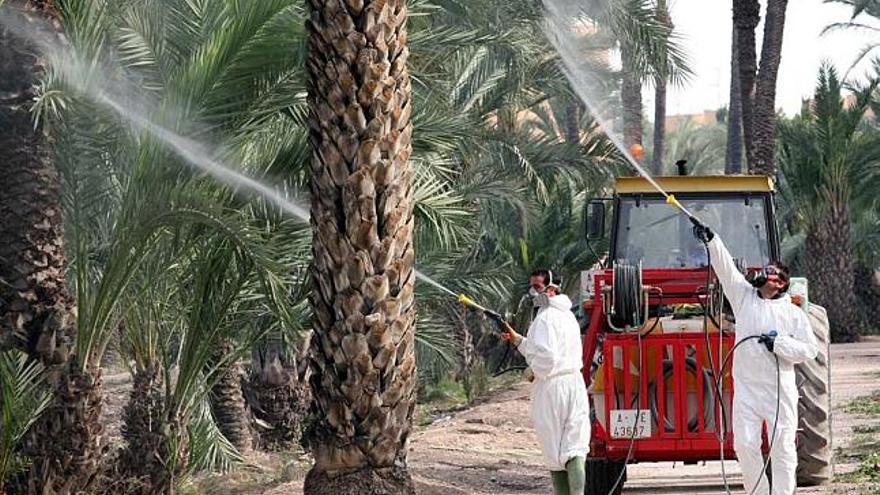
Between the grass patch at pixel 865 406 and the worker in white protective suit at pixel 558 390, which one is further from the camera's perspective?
the grass patch at pixel 865 406

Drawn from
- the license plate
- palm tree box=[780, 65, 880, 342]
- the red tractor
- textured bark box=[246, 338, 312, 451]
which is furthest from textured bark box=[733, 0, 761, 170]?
the license plate

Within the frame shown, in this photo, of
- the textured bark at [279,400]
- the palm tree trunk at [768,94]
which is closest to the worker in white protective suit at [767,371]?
the textured bark at [279,400]

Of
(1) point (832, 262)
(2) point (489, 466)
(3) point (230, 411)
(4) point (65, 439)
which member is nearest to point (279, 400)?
(3) point (230, 411)

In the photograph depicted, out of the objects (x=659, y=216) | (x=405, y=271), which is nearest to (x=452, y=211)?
(x=659, y=216)

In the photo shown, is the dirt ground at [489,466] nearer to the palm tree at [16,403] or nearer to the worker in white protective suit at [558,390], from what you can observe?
the palm tree at [16,403]

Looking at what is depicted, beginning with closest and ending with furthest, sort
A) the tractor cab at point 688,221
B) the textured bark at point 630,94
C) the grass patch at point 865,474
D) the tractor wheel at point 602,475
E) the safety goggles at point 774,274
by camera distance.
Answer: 1. the safety goggles at point 774,274
2. the tractor wheel at point 602,475
3. the tractor cab at point 688,221
4. the grass patch at point 865,474
5. the textured bark at point 630,94

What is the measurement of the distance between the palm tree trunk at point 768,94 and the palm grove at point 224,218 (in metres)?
7.53

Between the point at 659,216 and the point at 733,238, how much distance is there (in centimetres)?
61

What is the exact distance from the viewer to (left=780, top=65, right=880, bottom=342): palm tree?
39.1 metres

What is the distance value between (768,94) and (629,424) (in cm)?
1769

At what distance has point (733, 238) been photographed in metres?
13.9

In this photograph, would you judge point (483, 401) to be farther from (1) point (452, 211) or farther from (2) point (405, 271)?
(2) point (405, 271)

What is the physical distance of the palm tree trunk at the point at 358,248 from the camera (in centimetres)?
1034

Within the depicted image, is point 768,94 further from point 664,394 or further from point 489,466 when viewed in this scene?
point 664,394
